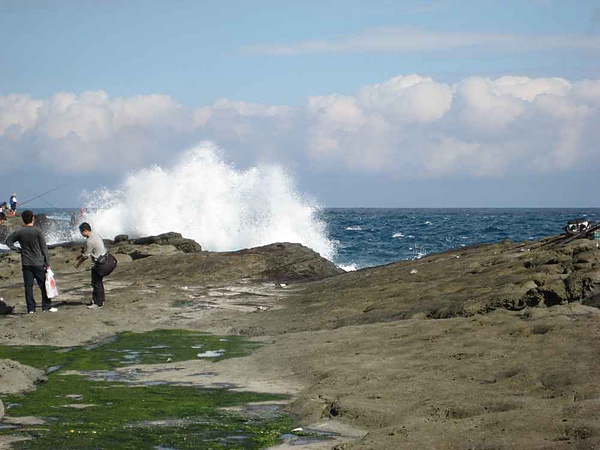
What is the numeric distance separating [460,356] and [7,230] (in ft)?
129

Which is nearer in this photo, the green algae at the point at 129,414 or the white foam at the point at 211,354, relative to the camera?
the green algae at the point at 129,414

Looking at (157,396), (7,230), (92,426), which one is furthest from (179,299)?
(7,230)

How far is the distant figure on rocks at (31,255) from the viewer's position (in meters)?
14.4

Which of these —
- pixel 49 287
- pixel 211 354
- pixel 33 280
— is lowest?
pixel 211 354

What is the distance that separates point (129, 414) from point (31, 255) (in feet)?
25.7

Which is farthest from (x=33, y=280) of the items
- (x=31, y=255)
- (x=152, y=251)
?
(x=152, y=251)

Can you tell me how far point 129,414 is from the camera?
291 inches

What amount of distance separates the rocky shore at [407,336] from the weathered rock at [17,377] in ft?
0.08

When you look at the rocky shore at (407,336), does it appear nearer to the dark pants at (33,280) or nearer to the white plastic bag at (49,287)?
the dark pants at (33,280)

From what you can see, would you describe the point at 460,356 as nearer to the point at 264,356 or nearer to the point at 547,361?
the point at 547,361

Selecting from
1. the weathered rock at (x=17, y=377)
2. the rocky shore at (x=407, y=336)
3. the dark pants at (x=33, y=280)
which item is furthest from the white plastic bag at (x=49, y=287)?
the weathered rock at (x=17, y=377)

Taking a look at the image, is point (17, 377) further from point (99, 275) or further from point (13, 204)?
point (13, 204)

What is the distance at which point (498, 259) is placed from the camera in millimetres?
17234

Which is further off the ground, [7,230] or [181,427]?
[7,230]
